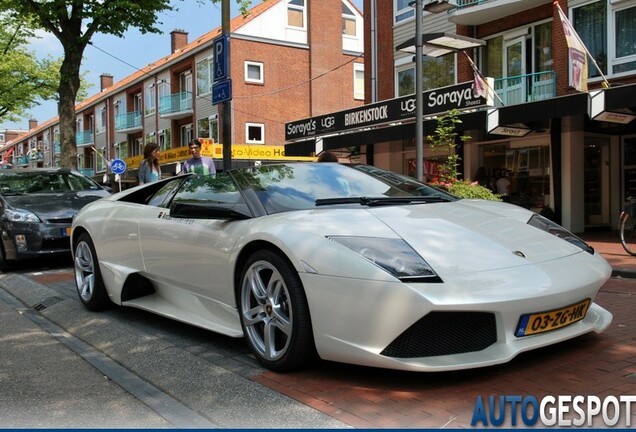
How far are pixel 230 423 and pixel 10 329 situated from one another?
10.6 ft

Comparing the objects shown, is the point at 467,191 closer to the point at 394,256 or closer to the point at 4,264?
the point at 394,256

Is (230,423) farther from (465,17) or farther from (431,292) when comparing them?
(465,17)

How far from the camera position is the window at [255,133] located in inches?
1174

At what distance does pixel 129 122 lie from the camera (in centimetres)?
4062

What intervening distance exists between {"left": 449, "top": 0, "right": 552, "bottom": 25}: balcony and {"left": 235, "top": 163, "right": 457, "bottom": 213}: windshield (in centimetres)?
1294

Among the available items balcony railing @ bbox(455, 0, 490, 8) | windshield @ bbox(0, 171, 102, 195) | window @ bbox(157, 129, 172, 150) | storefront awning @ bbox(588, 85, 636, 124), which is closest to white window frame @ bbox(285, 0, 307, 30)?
window @ bbox(157, 129, 172, 150)

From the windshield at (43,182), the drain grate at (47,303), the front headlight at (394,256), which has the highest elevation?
the windshield at (43,182)

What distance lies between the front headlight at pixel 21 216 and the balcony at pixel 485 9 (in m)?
12.9

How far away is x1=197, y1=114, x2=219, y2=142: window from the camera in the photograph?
101ft

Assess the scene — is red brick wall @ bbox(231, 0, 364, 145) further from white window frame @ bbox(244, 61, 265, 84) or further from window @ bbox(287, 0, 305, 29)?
window @ bbox(287, 0, 305, 29)

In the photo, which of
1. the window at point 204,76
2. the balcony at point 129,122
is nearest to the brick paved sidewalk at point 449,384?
the window at point 204,76

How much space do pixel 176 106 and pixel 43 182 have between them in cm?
2532

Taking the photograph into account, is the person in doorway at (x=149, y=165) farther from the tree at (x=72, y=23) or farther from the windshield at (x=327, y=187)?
the tree at (x=72, y=23)

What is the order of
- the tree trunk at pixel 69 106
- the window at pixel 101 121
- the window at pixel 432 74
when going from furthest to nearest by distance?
1. the window at pixel 101 121
2. the window at pixel 432 74
3. the tree trunk at pixel 69 106
